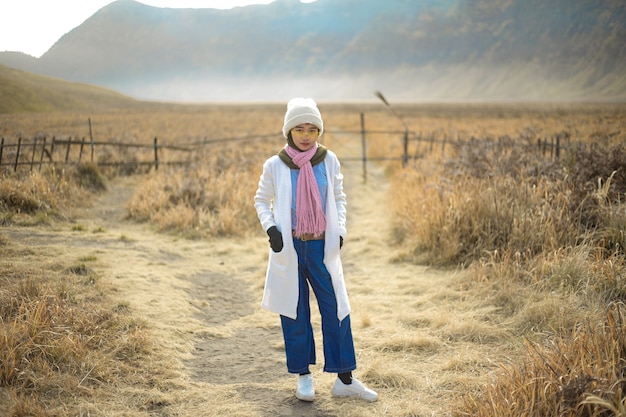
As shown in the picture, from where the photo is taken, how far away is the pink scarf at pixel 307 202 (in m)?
3.03

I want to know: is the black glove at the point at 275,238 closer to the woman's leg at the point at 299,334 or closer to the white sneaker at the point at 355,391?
the woman's leg at the point at 299,334

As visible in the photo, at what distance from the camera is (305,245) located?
3117 mm

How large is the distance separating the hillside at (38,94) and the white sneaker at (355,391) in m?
5.62

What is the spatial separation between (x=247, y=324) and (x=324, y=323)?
1685 millimetres

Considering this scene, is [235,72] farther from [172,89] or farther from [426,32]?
[426,32]

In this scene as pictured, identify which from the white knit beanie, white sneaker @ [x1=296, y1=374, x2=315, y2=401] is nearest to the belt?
the white knit beanie

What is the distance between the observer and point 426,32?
443ft

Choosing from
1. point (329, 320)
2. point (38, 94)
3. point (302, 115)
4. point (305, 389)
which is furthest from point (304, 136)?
point (38, 94)

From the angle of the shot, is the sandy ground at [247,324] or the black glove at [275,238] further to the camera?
the sandy ground at [247,324]

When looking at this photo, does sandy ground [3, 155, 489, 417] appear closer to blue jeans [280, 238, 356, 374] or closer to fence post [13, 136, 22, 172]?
blue jeans [280, 238, 356, 374]

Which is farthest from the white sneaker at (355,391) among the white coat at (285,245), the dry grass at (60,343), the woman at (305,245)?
the dry grass at (60,343)

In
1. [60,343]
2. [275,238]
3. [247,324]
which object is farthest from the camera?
[247,324]

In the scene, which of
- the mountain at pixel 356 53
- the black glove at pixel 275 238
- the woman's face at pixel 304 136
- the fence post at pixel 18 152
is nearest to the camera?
the black glove at pixel 275 238

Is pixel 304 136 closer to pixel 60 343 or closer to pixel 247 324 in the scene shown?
pixel 60 343
